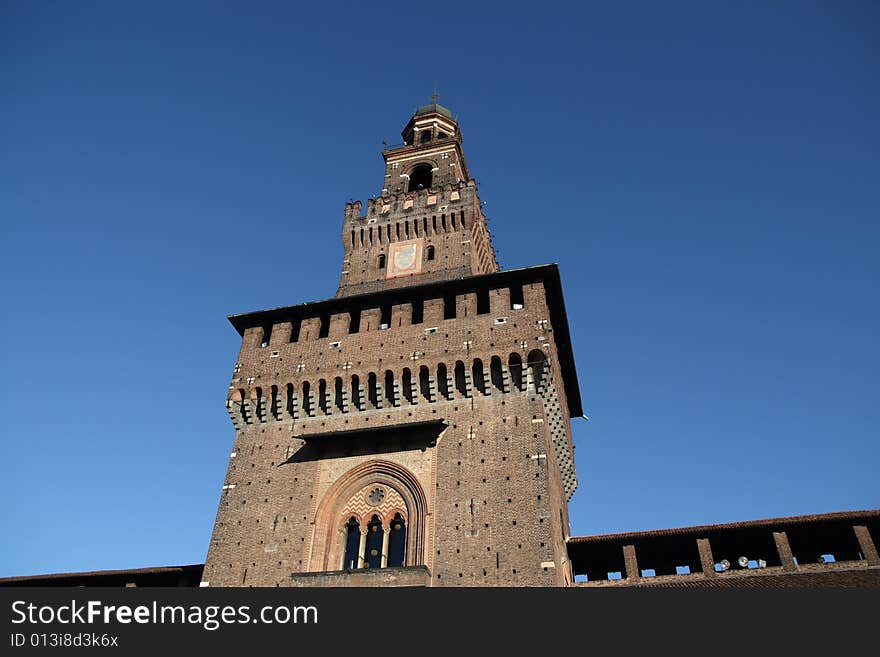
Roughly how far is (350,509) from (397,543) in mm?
1660

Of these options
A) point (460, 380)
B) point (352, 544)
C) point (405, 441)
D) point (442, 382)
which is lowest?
point (352, 544)

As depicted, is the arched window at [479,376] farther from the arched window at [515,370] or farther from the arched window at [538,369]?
the arched window at [538,369]

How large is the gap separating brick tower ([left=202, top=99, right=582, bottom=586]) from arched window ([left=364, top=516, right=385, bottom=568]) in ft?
0.15

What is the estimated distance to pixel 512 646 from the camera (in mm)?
13016

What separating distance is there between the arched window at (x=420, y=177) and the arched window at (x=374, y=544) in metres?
17.1

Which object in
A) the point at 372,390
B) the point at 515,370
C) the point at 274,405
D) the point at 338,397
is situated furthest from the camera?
the point at 274,405

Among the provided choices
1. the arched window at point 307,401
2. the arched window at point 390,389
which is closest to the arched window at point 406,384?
the arched window at point 390,389

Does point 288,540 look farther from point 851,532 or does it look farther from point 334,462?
point 851,532

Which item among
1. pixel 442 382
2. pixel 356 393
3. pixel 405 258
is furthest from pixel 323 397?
pixel 405 258

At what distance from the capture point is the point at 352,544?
19.9 m

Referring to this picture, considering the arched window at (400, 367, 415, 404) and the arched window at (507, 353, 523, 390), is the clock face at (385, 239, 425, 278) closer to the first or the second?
the arched window at (400, 367, 415, 404)

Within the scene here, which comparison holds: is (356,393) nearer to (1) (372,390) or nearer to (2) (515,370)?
(1) (372,390)

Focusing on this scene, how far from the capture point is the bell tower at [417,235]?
89.5 feet

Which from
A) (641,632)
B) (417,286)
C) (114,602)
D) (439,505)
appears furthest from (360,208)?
(641,632)
